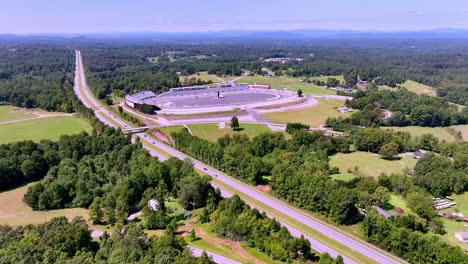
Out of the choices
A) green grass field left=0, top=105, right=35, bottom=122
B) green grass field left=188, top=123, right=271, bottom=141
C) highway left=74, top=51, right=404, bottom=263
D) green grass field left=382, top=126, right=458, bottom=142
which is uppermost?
highway left=74, top=51, right=404, bottom=263

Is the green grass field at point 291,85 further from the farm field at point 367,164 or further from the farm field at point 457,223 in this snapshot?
the farm field at point 457,223

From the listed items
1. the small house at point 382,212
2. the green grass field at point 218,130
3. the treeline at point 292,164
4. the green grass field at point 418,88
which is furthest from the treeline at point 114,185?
the green grass field at point 418,88

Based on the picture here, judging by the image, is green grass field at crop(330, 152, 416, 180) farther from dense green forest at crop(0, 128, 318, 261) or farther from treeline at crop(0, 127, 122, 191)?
treeline at crop(0, 127, 122, 191)

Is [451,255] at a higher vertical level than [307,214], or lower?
higher

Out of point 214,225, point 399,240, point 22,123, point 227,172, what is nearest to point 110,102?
point 22,123

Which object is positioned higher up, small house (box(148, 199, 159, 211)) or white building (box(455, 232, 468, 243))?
small house (box(148, 199, 159, 211))

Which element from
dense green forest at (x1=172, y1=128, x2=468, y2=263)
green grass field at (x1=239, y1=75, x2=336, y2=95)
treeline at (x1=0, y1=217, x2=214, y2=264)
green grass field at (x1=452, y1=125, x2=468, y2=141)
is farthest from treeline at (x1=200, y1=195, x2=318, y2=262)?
green grass field at (x1=239, y1=75, x2=336, y2=95)

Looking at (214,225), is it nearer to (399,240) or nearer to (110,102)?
(399,240)
